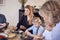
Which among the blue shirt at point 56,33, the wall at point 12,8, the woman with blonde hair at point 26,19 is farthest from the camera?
the wall at point 12,8

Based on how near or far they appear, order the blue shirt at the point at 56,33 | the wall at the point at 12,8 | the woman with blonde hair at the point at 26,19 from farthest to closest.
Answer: the wall at the point at 12,8 → the woman with blonde hair at the point at 26,19 → the blue shirt at the point at 56,33

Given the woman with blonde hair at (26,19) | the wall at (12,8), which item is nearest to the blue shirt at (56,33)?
the woman with blonde hair at (26,19)

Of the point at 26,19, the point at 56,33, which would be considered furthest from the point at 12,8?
the point at 56,33

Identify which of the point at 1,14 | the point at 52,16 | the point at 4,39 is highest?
the point at 52,16

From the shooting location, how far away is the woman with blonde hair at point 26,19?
6.19 feet

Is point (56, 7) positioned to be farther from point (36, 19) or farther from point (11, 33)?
point (11, 33)

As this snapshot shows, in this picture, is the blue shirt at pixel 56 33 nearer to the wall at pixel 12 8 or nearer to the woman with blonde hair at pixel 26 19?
the woman with blonde hair at pixel 26 19

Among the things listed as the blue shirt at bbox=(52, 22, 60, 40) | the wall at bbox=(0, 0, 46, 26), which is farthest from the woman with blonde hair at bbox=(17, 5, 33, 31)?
the blue shirt at bbox=(52, 22, 60, 40)

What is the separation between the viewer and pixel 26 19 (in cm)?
195

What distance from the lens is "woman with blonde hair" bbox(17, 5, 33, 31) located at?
1.89 metres

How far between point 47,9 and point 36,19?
30.5 inches

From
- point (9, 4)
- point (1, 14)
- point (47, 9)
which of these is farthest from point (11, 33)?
point (47, 9)

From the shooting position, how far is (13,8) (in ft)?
7.55

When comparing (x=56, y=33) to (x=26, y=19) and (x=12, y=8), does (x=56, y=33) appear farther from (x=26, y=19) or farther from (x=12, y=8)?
(x=12, y=8)
